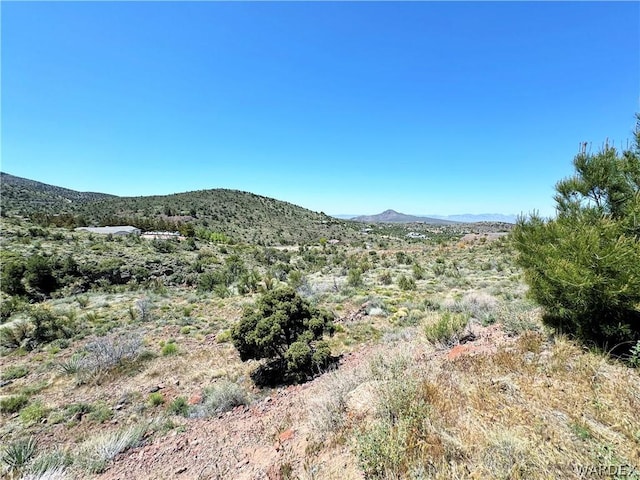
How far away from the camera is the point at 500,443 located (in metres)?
2.58

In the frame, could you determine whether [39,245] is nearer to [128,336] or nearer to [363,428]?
[128,336]

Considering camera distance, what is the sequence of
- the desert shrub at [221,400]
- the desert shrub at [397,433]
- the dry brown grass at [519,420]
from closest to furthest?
the dry brown grass at [519,420]
the desert shrub at [397,433]
the desert shrub at [221,400]

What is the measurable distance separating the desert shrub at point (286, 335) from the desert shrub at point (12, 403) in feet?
15.0

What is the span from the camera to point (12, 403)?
619cm

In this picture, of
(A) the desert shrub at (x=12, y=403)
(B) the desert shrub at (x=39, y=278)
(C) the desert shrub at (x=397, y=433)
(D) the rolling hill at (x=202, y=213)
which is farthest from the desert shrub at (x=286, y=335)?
(D) the rolling hill at (x=202, y=213)

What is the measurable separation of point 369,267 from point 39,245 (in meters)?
24.2

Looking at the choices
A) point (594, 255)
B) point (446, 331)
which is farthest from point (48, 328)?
point (594, 255)

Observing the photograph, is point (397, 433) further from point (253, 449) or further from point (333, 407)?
point (253, 449)

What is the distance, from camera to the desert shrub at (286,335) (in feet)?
21.5

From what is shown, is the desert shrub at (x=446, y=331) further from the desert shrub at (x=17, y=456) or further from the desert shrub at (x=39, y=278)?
the desert shrub at (x=39, y=278)

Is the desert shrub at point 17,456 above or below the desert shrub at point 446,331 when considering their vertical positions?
below

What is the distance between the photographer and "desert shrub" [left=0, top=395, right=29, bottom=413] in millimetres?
6115

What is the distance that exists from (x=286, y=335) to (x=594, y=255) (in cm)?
599

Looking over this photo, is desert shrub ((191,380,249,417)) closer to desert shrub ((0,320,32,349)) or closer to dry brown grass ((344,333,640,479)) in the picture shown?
dry brown grass ((344,333,640,479))
